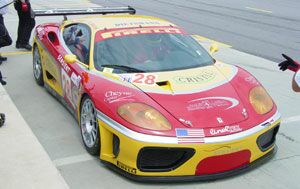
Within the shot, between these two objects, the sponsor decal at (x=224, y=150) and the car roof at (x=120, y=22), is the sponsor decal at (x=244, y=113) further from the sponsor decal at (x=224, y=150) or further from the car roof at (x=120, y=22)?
the car roof at (x=120, y=22)

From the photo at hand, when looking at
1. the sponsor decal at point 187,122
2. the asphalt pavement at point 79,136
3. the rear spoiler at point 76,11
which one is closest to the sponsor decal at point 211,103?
the sponsor decal at point 187,122

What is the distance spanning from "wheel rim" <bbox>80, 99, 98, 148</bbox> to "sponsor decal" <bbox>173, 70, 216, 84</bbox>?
0.89 m

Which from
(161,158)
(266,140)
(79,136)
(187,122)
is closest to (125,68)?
(79,136)

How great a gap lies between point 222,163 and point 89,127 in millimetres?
1426

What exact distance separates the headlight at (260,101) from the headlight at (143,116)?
3.24 feet

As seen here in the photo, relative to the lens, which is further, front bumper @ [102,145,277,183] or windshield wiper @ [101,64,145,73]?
windshield wiper @ [101,64,145,73]

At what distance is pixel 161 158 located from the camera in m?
4.10

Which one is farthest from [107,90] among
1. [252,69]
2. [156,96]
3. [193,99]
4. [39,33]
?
[252,69]

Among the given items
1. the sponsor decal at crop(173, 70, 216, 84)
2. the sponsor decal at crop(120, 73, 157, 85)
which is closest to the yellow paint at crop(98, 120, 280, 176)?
the sponsor decal at crop(120, 73, 157, 85)

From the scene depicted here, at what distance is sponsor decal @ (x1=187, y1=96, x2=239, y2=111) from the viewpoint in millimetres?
4301

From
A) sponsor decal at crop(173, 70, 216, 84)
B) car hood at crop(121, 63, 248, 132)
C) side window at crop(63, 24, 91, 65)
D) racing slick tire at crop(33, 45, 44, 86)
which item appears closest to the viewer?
car hood at crop(121, 63, 248, 132)

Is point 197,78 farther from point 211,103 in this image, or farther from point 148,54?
point 148,54

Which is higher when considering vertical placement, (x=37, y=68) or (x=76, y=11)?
(x=76, y=11)

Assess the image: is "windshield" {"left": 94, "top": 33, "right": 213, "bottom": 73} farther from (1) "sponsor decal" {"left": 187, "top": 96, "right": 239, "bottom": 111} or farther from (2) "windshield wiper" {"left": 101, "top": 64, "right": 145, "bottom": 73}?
(1) "sponsor decal" {"left": 187, "top": 96, "right": 239, "bottom": 111}
